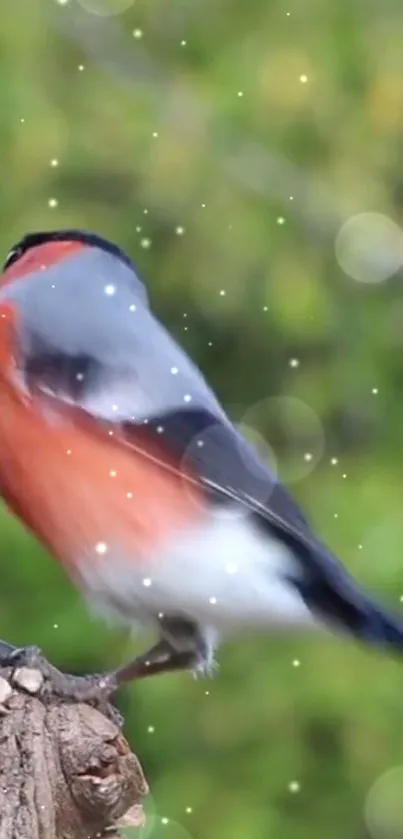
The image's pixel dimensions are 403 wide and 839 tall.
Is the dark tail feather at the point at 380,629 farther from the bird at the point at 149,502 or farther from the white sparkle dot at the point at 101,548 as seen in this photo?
the white sparkle dot at the point at 101,548

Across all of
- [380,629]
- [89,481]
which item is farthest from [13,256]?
[380,629]

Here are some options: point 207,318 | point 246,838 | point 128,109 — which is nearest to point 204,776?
point 246,838

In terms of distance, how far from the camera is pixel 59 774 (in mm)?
541

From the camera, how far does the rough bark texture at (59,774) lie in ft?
1.75

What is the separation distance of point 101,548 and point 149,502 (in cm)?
3

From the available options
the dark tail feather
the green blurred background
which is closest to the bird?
the dark tail feather

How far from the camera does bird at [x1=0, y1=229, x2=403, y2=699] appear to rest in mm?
634

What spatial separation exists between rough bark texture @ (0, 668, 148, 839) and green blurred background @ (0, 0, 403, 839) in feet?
1.07

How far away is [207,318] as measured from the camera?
0.98 meters

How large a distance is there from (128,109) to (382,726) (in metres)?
0.44

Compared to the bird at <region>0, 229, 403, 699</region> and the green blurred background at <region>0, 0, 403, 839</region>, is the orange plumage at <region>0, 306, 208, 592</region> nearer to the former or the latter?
the bird at <region>0, 229, 403, 699</region>

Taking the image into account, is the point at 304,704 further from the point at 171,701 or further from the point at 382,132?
the point at 382,132

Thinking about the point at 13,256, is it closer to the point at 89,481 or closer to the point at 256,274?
the point at 89,481

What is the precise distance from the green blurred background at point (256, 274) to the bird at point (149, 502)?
24 cm
